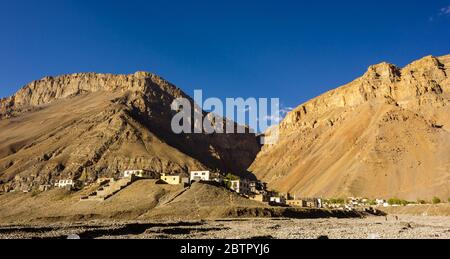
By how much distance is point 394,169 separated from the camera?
135 metres

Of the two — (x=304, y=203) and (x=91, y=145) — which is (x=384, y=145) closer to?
(x=304, y=203)

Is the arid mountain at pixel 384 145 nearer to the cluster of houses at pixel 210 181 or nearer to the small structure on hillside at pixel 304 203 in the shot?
the small structure on hillside at pixel 304 203

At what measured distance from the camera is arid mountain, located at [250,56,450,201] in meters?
131

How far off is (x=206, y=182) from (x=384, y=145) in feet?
305

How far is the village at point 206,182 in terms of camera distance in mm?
74375

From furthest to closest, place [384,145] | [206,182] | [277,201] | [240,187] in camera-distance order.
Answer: [384,145] → [240,187] → [277,201] → [206,182]

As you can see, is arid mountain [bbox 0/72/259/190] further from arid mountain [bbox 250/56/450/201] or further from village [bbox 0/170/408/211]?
arid mountain [bbox 250/56/450/201]

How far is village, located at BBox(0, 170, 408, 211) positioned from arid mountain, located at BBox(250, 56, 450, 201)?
14.2m

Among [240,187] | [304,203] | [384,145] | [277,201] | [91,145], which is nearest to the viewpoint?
[277,201]

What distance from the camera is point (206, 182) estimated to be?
246ft

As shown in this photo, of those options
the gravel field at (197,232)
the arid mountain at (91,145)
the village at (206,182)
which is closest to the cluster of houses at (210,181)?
the village at (206,182)

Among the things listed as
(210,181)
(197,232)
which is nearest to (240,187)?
(210,181)

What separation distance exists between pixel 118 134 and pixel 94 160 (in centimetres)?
1877
